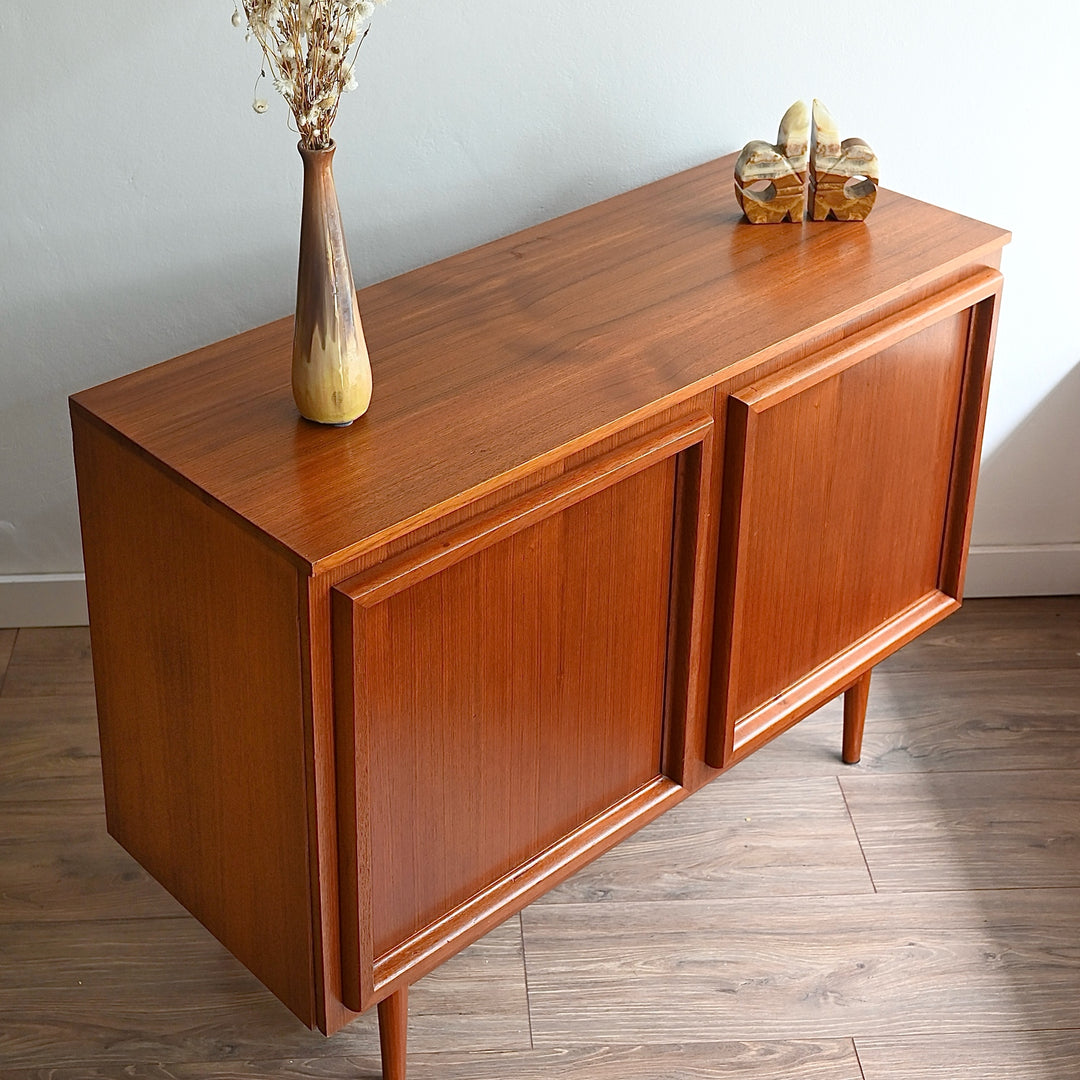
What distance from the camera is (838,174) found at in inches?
67.4

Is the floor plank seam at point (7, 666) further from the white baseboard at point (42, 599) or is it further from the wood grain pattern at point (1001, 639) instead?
the wood grain pattern at point (1001, 639)

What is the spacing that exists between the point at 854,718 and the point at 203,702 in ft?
3.49

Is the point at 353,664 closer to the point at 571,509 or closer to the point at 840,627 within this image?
the point at 571,509

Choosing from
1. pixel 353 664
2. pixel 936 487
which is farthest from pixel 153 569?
pixel 936 487

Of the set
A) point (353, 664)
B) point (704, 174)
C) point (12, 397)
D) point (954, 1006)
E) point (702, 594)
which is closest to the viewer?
point (353, 664)

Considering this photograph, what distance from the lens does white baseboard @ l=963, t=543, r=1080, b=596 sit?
249 centimetres

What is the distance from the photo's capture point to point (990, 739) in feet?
7.22

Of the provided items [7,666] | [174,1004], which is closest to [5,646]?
[7,666]

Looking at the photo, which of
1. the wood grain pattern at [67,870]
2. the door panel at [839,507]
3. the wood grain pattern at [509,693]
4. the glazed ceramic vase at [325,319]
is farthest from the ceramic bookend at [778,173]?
the wood grain pattern at [67,870]

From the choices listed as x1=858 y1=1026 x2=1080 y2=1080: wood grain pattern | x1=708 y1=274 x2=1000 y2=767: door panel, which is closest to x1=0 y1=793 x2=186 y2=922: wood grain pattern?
x1=708 y1=274 x2=1000 y2=767: door panel

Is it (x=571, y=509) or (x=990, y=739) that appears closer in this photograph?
(x=571, y=509)

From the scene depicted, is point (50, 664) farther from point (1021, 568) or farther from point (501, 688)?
point (1021, 568)

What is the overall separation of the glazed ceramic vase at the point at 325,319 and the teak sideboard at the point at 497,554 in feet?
0.12

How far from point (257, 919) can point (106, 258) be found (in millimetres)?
997
